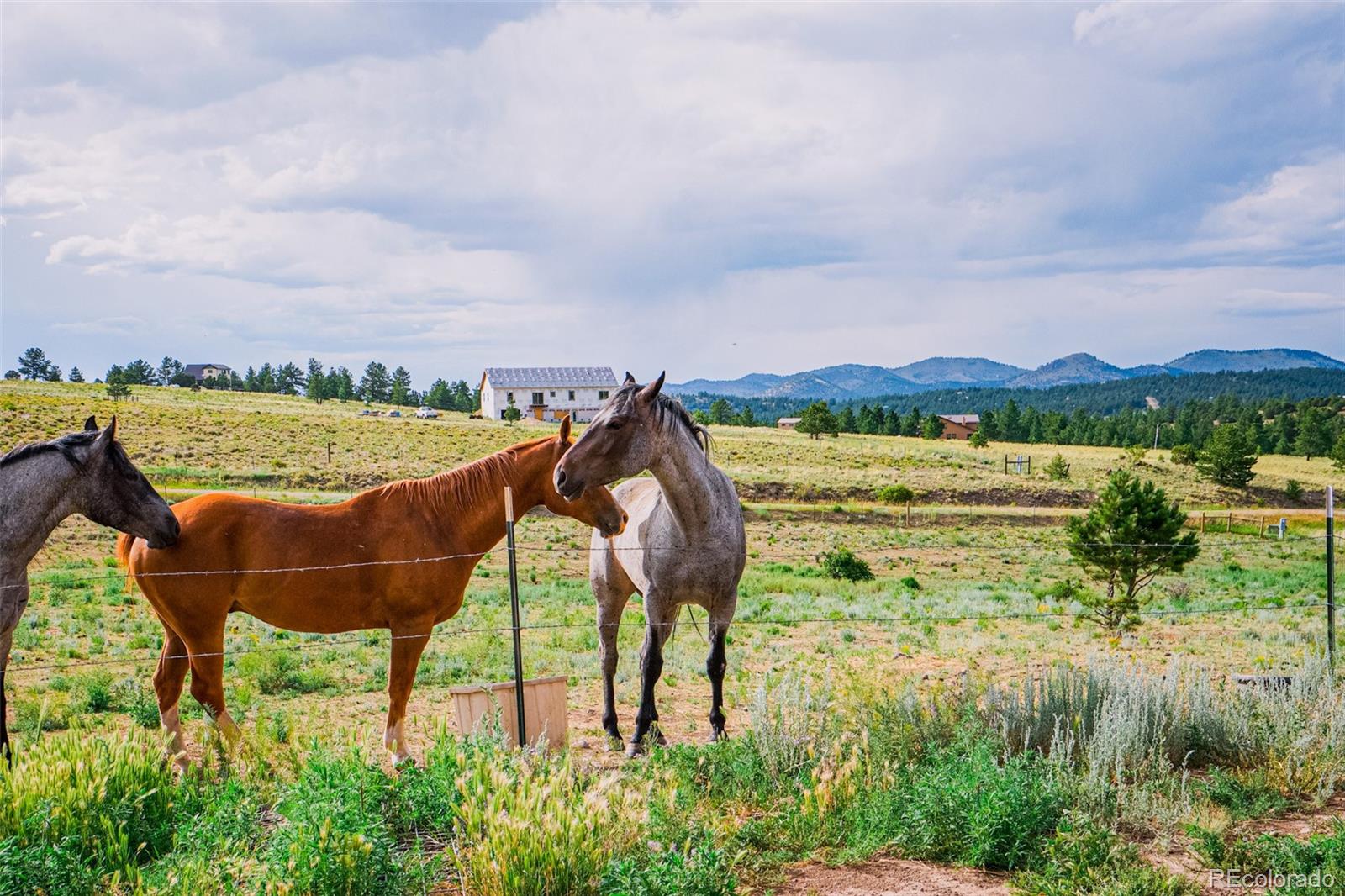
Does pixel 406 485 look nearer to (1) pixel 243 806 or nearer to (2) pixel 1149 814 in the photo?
(1) pixel 243 806

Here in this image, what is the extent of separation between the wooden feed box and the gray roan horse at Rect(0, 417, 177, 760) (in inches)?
85.0

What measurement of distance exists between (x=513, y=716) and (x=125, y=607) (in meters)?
11.7

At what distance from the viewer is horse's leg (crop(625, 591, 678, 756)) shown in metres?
6.56

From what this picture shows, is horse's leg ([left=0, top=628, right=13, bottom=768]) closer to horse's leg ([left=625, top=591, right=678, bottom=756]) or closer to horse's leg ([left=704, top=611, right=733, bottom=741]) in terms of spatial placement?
horse's leg ([left=625, top=591, right=678, bottom=756])

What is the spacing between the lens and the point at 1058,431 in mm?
121188

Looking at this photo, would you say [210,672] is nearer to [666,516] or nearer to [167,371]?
[666,516]

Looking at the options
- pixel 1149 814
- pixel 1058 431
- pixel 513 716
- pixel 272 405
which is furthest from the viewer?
pixel 1058 431

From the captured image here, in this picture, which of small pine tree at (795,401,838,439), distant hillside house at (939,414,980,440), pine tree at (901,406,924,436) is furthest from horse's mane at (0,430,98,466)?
distant hillside house at (939,414,980,440)

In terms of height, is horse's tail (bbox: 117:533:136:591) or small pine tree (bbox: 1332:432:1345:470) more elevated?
horse's tail (bbox: 117:533:136:591)

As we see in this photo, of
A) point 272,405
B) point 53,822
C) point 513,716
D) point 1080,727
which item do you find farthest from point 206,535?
point 272,405

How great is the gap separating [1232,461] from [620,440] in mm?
66781

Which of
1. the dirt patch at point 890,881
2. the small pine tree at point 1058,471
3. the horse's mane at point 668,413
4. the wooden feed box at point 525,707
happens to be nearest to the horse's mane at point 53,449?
the wooden feed box at point 525,707

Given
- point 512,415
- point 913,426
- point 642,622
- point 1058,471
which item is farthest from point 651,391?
point 913,426

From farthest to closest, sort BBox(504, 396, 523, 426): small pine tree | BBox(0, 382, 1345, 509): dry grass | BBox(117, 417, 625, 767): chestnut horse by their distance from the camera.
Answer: BBox(504, 396, 523, 426): small pine tree
BBox(0, 382, 1345, 509): dry grass
BBox(117, 417, 625, 767): chestnut horse
